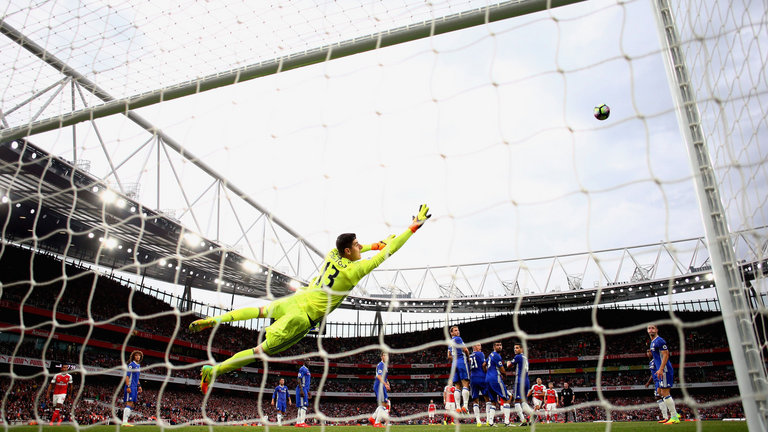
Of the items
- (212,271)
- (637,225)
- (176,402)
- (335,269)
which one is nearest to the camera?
(637,225)

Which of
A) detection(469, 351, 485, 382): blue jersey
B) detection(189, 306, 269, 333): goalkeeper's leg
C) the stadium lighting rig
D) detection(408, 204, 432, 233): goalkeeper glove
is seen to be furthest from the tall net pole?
the stadium lighting rig

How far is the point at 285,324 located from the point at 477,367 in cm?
561

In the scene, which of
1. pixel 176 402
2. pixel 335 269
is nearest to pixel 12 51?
pixel 335 269

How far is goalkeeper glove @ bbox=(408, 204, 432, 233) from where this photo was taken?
3676mm

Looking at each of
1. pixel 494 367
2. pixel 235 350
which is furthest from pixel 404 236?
pixel 235 350

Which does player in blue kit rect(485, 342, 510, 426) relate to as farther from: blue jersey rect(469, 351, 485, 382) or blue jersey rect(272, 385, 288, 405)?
blue jersey rect(272, 385, 288, 405)

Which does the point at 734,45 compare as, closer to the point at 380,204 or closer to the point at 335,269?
the point at 380,204

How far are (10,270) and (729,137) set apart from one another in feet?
91.2

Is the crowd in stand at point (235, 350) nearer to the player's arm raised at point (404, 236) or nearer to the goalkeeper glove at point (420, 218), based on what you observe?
the player's arm raised at point (404, 236)

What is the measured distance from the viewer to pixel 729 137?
10.8 feet

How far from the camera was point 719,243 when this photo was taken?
9.55 feet

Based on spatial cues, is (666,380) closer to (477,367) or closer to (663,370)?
(663,370)

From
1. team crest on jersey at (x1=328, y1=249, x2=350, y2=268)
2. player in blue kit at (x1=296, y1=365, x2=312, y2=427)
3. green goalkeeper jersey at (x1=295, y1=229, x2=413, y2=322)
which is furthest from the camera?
player in blue kit at (x1=296, y1=365, x2=312, y2=427)

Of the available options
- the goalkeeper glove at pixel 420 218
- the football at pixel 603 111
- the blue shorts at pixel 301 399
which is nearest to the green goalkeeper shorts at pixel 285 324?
the goalkeeper glove at pixel 420 218
